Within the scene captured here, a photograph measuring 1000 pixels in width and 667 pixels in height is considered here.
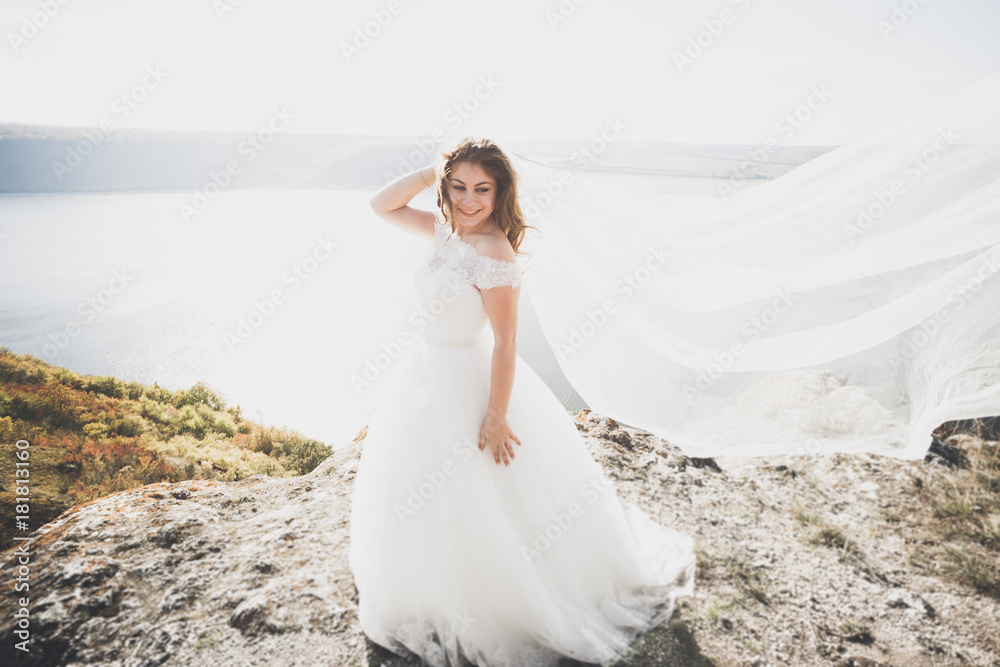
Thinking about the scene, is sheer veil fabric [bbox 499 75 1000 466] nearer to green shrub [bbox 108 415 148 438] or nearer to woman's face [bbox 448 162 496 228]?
woman's face [bbox 448 162 496 228]

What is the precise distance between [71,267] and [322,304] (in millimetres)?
14417

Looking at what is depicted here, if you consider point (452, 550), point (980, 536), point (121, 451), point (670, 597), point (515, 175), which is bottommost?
point (980, 536)

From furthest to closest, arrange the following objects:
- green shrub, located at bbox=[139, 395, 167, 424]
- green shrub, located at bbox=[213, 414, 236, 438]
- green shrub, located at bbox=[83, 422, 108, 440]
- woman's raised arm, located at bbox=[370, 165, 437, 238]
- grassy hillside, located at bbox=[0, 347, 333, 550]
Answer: green shrub, located at bbox=[213, 414, 236, 438]
green shrub, located at bbox=[139, 395, 167, 424]
green shrub, located at bbox=[83, 422, 108, 440]
grassy hillside, located at bbox=[0, 347, 333, 550]
woman's raised arm, located at bbox=[370, 165, 437, 238]

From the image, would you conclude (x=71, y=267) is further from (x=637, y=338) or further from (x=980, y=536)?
(x=980, y=536)

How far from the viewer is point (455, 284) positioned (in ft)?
6.77

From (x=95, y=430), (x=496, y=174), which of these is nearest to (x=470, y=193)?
(x=496, y=174)

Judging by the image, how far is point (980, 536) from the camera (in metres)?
2.81

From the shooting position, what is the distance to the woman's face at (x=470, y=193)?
2088 millimetres

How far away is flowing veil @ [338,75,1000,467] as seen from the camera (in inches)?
89.7

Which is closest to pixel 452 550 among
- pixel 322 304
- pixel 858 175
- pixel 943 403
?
pixel 943 403

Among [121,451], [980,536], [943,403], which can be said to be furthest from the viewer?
[121,451]

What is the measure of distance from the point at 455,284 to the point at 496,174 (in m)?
0.58

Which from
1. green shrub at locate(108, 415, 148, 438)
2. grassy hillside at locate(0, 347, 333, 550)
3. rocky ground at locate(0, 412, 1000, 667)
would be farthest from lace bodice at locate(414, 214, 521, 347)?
green shrub at locate(108, 415, 148, 438)

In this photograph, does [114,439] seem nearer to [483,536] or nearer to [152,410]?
[152,410]
